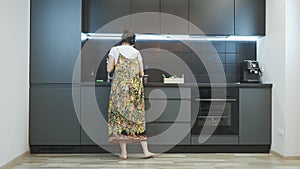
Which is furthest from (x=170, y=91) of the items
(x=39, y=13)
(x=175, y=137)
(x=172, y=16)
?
(x=39, y=13)

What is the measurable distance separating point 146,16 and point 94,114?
135cm

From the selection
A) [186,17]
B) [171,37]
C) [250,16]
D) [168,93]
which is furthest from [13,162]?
[250,16]

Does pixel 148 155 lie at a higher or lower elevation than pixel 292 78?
lower

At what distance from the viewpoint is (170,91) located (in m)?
4.58

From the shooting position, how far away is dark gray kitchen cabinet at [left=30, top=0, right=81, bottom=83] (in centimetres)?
452

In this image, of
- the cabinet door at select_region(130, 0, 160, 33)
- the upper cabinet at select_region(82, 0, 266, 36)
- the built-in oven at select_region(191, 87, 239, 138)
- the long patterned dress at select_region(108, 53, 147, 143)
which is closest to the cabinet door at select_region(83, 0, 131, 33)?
the upper cabinet at select_region(82, 0, 266, 36)

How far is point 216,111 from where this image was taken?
15.4ft

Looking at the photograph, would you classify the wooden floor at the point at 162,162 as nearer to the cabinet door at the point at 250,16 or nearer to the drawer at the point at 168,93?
the drawer at the point at 168,93

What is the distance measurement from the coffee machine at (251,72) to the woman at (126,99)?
56.9 inches

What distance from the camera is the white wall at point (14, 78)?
3.63 meters

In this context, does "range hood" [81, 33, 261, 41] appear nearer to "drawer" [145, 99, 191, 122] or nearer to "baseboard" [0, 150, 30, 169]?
"drawer" [145, 99, 191, 122]

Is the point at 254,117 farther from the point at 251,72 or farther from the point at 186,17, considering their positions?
the point at 186,17

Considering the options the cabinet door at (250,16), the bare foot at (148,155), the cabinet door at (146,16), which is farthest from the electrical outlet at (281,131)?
the cabinet door at (146,16)

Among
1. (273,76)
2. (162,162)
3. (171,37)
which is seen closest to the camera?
(162,162)
